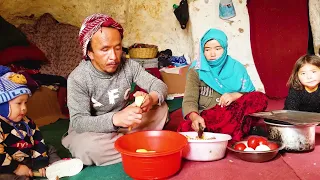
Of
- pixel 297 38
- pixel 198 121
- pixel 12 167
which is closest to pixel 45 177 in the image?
pixel 12 167

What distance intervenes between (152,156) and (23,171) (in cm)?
68

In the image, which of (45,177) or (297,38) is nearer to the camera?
(45,177)

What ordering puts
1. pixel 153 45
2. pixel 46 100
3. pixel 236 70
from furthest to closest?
pixel 153 45
pixel 46 100
pixel 236 70

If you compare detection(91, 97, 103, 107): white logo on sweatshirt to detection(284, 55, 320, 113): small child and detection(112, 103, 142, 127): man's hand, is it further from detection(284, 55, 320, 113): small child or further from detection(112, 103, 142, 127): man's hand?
detection(284, 55, 320, 113): small child

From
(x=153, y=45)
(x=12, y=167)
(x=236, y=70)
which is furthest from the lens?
(x=153, y=45)

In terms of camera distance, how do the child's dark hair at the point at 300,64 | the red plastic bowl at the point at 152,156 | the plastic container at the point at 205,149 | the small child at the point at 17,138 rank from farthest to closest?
1. the child's dark hair at the point at 300,64
2. the plastic container at the point at 205,149
3. the small child at the point at 17,138
4. the red plastic bowl at the point at 152,156

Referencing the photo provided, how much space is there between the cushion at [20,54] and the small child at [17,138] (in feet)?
4.82

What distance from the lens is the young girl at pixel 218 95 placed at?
83.9 inches

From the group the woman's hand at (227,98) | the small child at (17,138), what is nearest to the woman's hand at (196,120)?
the woman's hand at (227,98)

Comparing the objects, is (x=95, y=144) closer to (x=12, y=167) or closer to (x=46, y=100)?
(x=12, y=167)

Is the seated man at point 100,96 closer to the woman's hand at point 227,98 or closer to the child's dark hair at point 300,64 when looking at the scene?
the woman's hand at point 227,98

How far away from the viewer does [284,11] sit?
12.4 ft

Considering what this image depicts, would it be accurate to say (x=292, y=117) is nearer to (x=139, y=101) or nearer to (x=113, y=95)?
(x=139, y=101)

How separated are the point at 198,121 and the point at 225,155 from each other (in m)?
0.25
